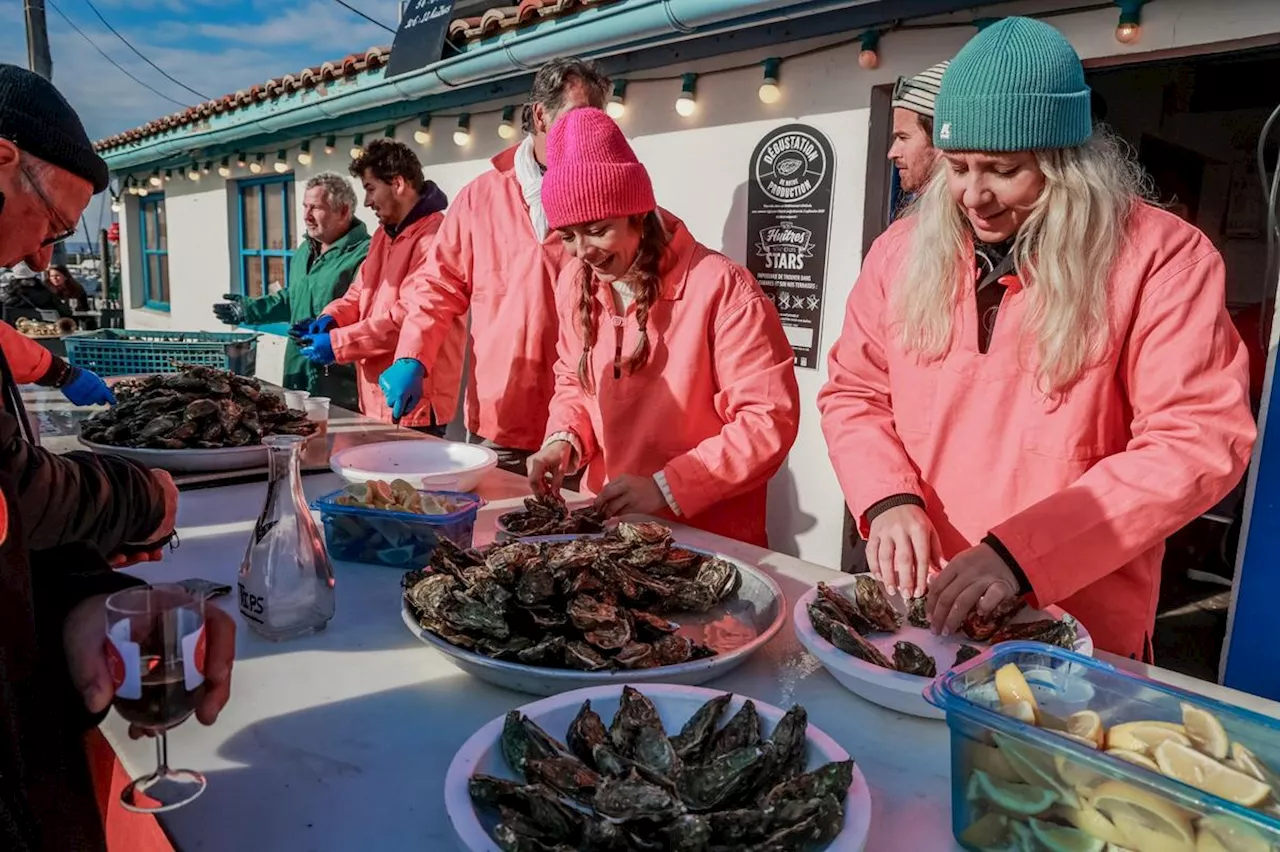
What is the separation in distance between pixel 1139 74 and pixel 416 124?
5.68m

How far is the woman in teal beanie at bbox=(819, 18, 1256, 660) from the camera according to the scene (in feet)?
5.69

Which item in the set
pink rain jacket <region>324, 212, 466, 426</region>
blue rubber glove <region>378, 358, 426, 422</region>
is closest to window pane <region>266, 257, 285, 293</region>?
pink rain jacket <region>324, 212, 466, 426</region>

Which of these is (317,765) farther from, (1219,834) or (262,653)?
(1219,834)

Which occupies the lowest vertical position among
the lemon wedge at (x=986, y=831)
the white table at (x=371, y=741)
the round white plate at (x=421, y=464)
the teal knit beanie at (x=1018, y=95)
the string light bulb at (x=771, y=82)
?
the white table at (x=371, y=741)

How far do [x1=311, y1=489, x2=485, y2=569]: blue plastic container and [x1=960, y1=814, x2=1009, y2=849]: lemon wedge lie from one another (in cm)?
127

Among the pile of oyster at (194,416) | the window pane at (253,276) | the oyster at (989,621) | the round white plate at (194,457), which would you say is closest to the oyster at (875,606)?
the oyster at (989,621)

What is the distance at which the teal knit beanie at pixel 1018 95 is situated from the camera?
70.6 inches

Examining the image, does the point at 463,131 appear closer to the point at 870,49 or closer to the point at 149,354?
the point at 149,354

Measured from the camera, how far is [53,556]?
4.72 ft

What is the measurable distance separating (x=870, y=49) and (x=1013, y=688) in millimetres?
3823

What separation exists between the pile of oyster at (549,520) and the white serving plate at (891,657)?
70cm

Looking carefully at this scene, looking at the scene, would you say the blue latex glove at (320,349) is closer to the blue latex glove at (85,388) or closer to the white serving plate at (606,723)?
the blue latex glove at (85,388)

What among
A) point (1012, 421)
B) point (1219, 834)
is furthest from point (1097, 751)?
point (1012, 421)

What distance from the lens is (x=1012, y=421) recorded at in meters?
1.98
